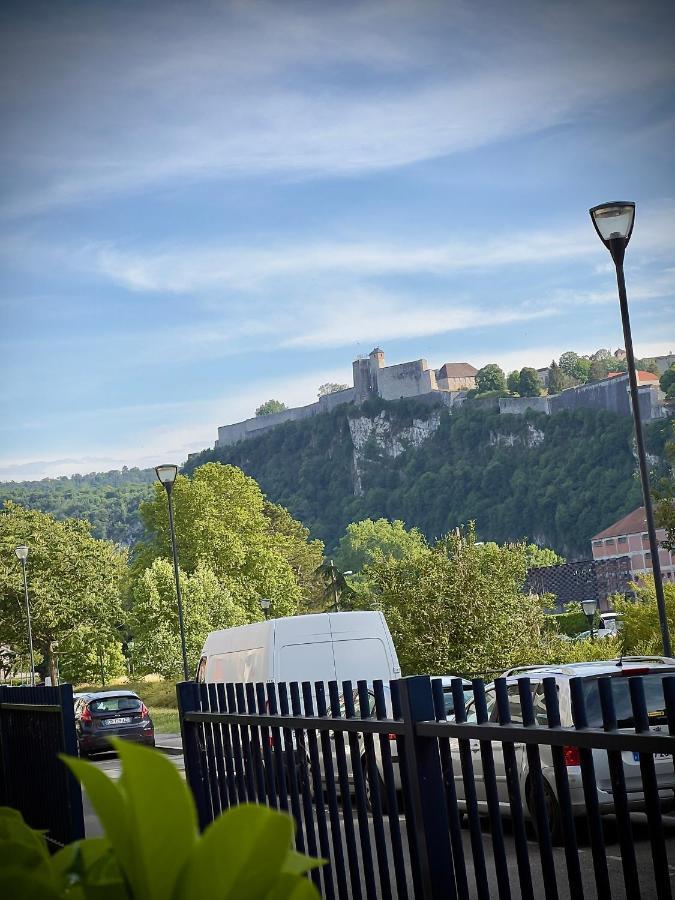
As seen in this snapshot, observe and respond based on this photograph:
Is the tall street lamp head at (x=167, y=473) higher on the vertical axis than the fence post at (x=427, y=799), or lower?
higher

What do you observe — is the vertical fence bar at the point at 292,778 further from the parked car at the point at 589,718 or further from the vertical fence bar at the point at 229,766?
the parked car at the point at 589,718

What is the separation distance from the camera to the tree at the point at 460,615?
104ft

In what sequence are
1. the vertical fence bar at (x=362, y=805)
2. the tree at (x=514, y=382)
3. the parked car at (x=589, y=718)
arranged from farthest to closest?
1. the tree at (x=514, y=382)
2. the parked car at (x=589, y=718)
3. the vertical fence bar at (x=362, y=805)

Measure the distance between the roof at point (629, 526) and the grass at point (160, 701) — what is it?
95.9 metres

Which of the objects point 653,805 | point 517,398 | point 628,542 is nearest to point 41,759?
point 653,805

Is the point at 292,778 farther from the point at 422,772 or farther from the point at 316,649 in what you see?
the point at 316,649

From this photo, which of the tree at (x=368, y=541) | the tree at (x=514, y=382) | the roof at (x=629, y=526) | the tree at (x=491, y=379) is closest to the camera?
the roof at (x=629, y=526)

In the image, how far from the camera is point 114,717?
28688mm

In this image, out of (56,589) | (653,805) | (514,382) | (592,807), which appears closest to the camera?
(653,805)

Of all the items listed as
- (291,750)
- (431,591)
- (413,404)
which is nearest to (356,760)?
(291,750)

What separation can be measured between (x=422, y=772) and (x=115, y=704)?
2709 cm

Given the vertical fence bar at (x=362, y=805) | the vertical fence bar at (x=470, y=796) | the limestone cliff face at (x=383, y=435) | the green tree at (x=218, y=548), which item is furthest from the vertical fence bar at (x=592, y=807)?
the limestone cliff face at (x=383, y=435)

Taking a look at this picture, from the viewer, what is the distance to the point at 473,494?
561ft

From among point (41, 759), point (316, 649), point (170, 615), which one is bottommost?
point (170, 615)
